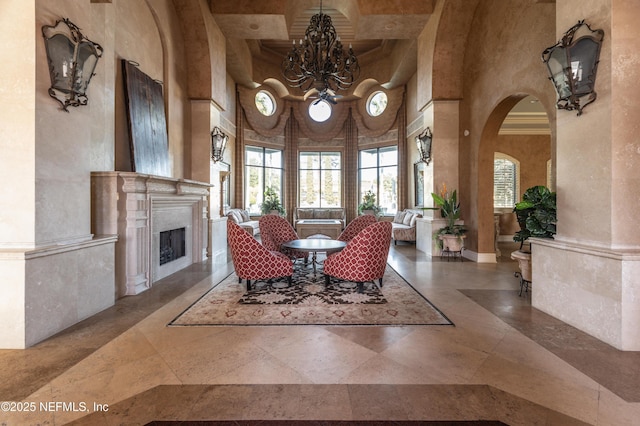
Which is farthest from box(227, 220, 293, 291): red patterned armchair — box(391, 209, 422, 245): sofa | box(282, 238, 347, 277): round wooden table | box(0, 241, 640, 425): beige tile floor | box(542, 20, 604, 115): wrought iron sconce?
box(391, 209, 422, 245): sofa

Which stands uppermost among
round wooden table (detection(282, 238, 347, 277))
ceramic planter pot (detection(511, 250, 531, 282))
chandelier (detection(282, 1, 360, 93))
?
chandelier (detection(282, 1, 360, 93))

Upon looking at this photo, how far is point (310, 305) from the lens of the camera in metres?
3.44

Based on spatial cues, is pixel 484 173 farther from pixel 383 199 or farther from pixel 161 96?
pixel 161 96

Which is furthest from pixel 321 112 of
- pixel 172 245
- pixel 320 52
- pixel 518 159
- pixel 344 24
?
pixel 172 245

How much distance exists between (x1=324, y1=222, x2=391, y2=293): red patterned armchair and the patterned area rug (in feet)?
0.83

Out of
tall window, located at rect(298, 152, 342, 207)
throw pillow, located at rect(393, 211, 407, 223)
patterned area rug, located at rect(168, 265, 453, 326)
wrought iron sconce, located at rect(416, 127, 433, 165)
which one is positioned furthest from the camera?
tall window, located at rect(298, 152, 342, 207)

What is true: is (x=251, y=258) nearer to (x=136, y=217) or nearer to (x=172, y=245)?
(x=136, y=217)

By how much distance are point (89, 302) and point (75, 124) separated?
6.13ft

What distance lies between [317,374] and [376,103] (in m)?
10.6

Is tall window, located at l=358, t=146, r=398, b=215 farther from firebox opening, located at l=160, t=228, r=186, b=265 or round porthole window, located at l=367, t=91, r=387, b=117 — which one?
firebox opening, located at l=160, t=228, r=186, b=265

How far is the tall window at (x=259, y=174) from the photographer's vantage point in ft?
34.9

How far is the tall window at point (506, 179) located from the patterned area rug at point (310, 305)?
24.5ft

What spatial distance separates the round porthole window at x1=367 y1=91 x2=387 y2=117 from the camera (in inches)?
420

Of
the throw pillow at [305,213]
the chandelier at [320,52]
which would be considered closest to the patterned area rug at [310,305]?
the chandelier at [320,52]
